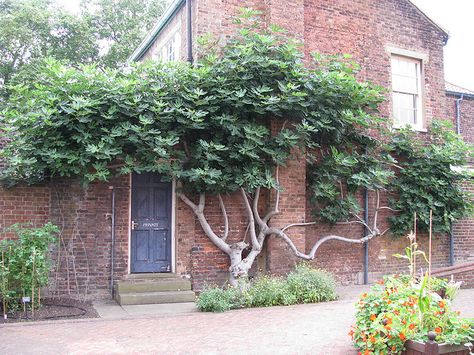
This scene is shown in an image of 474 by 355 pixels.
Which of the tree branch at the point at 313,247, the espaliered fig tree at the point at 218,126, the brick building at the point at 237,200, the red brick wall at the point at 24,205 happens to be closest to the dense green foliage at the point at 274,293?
the tree branch at the point at 313,247

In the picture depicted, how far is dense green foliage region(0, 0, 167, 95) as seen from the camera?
21391 millimetres

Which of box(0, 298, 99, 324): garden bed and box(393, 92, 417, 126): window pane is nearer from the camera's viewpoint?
box(0, 298, 99, 324): garden bed

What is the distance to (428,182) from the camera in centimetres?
1194

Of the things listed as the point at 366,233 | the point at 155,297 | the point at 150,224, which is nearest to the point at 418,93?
the point at 366,233

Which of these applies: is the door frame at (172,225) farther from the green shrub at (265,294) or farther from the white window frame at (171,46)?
the white window frame at (171,46)

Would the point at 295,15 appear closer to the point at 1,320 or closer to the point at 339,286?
the point at 339,286

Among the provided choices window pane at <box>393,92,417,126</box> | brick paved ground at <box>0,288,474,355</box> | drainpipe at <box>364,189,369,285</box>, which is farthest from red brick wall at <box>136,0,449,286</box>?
brick paved ground at <box>0,288,474,355</box>

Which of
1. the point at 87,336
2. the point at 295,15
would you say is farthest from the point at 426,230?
the point at 87,336

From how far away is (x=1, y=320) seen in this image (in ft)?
24.7

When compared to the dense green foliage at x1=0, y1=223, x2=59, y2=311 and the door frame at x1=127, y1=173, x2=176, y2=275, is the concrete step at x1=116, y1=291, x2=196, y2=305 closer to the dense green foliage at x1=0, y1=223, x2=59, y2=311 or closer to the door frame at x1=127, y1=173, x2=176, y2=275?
the door frame at x1=127, y1=173, x2=176, y2=275

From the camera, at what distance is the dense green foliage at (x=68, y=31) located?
70.2 ft

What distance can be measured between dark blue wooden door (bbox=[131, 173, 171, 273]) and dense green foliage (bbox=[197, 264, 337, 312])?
5.26 feet

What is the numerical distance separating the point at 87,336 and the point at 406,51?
35.5 feet

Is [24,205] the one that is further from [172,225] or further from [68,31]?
[68,31]
